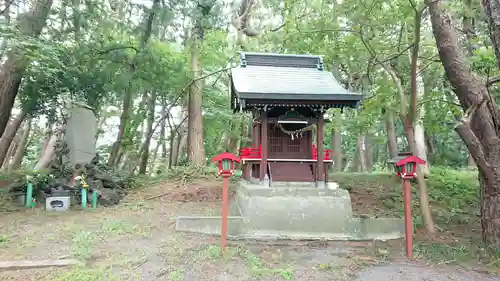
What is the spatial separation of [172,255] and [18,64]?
738 cm

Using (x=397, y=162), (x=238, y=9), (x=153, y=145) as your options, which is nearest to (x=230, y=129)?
(x=238, y=9)

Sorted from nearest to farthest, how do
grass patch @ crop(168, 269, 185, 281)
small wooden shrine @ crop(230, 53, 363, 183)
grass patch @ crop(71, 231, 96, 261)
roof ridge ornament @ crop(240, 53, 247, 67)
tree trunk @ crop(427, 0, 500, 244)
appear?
grass patch @ crop(168, 269, 185, 281)
grass patch @ crop(71, 231, 96, 261)
tree trunk @ crop(427, 0, 500, 244)
small wooden shrine @ crop(230, 53, 363, 183)
roof ridge ornament @ crop(240, 53, 247, 67)

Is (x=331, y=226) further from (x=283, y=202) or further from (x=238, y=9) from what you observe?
(x=238, y=9)

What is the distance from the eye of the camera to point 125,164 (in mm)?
17484

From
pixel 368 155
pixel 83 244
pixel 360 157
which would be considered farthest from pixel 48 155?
pixel 368 155

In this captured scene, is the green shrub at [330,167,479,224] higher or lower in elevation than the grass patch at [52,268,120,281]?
higher

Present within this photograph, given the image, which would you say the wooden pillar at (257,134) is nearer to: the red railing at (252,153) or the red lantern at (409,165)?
the red railing at (252,153)

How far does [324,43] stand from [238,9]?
762 centimetres

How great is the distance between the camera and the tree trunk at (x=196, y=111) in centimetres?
1442

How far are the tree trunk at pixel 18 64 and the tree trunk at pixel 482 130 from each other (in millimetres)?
10275

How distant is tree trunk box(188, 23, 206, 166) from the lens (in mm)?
14422

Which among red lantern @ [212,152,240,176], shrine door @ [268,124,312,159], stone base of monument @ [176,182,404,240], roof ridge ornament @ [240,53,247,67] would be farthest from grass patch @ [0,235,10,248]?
roof ridge ornament @ [240,53,247,67]

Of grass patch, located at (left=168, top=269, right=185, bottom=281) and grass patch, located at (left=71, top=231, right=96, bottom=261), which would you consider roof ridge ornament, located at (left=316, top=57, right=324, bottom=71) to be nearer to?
grass patch, located at (left=168, top=269, right=185, bottom=281)

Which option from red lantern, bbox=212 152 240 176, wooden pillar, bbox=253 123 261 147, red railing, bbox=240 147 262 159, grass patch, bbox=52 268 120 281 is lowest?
grass patch, bbox=52 268 120 281
